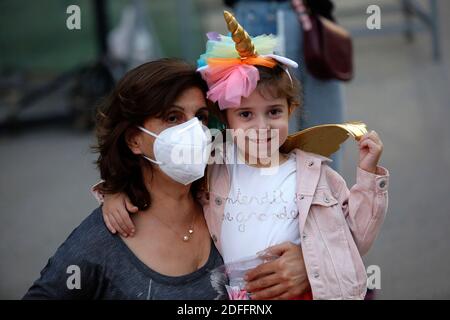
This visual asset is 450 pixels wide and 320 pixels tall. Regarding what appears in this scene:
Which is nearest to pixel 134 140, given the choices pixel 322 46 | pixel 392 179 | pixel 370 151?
pixel 370 151

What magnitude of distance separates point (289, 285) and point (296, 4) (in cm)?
162

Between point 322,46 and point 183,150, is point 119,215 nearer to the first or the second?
point 183,150

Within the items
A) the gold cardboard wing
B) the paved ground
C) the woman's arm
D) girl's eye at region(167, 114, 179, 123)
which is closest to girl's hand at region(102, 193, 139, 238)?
the woman's arm

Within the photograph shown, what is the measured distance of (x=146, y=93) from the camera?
234 centimetres

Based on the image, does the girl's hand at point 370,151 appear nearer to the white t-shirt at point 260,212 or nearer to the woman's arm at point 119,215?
the white t-shirt at point 260,212

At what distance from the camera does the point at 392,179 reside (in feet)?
18.4

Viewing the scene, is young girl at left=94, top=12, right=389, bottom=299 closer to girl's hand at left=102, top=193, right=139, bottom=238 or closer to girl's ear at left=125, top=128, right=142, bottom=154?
girl's hand at left=102, top=193, right=139, bottom=238

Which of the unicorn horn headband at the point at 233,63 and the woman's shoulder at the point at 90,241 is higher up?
the unicorn horn headband at the point at 233,63

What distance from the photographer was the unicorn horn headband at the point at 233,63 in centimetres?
228

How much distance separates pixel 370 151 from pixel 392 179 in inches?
135

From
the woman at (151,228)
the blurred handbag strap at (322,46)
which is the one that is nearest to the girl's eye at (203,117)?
the woman at (151,228)

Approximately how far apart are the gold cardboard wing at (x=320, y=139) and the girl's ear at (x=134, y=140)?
0.42 metres

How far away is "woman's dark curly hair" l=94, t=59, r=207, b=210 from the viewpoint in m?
2.35

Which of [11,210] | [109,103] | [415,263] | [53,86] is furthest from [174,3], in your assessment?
[109,103]
